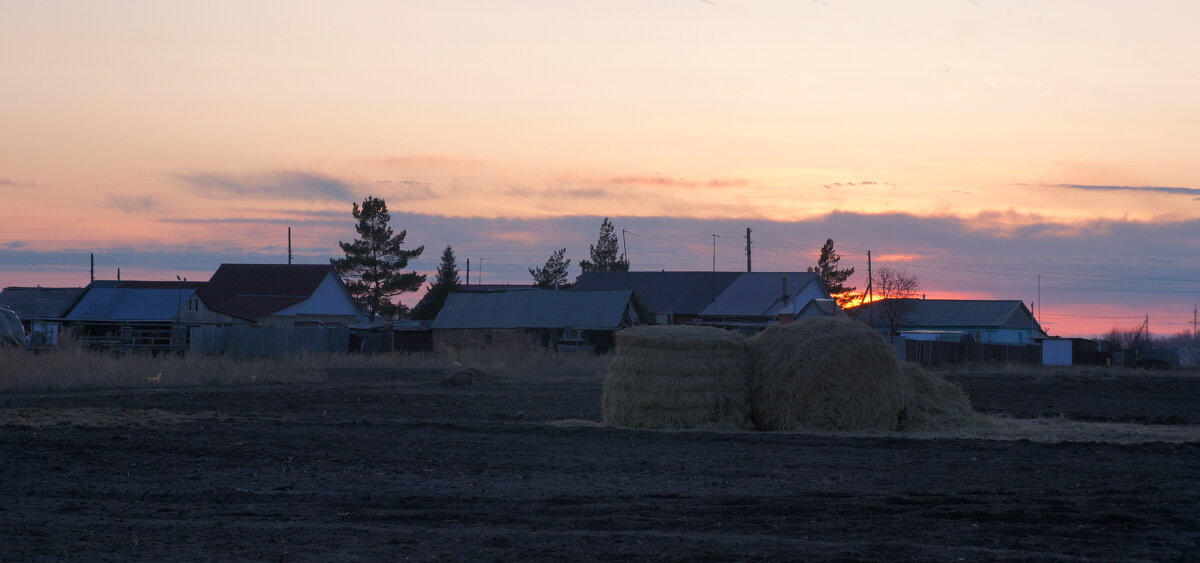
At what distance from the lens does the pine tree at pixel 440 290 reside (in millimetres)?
69812

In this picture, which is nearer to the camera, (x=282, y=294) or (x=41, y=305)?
(x=41, y=305)

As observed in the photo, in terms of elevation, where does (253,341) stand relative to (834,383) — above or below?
below

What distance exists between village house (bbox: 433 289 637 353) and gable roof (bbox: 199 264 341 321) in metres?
12.4

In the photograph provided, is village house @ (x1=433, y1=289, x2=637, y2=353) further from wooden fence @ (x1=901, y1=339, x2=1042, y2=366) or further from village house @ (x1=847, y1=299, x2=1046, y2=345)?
village house @ (x1=847, y1=299, x2=1046, y2=345)

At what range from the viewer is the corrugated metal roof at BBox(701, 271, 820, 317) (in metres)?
66.9

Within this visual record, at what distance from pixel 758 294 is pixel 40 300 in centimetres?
4219

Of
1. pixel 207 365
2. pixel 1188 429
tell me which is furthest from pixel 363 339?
pixel 1188 429

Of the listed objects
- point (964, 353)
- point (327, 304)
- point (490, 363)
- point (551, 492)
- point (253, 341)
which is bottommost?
point (490, 363)

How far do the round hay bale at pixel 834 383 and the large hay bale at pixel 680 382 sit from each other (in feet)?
1.95

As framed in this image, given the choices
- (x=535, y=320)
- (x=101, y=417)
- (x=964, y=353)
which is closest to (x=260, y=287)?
(x=535, y=320)

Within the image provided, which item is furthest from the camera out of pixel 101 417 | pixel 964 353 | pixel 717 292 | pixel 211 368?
pixel 717 292

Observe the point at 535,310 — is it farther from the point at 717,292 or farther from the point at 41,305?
the point at 41,305

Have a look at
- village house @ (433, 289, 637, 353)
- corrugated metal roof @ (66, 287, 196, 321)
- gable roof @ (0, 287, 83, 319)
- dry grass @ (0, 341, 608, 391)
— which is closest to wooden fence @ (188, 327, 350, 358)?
dry grass @ (0, 341, 608, 391)

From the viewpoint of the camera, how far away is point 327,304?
217 feet
